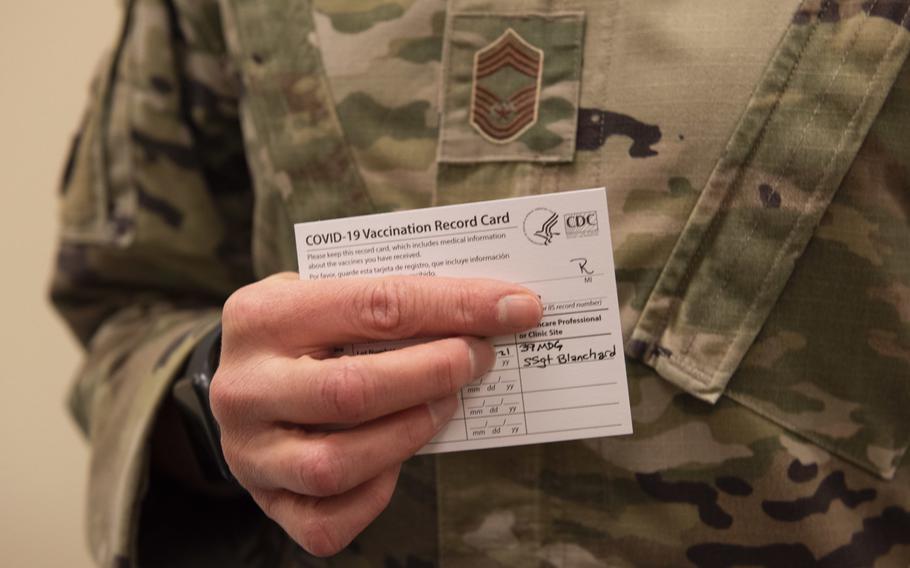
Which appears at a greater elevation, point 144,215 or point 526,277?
point 526,277

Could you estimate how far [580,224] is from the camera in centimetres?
38

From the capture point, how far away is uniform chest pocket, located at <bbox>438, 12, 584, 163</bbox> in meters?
0.47

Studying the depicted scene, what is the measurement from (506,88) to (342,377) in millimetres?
239

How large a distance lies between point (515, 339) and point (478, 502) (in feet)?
0.55

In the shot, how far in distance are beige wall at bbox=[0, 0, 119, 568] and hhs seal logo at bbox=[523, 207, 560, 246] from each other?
1.07m

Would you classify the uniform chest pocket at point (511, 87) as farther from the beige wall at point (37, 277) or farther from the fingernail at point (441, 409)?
the beige wall at point (37, 277)

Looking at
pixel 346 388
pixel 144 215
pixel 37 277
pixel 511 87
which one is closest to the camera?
pixel 346 388

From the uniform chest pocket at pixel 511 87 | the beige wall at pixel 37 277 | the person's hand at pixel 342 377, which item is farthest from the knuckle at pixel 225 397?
the beige wall at pixel 37 277

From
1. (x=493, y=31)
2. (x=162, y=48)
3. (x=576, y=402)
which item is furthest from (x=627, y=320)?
(x=162, y=48)

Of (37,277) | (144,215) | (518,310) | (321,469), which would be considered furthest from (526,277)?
(37,277)

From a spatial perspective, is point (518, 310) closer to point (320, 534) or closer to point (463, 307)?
point (463, 307)

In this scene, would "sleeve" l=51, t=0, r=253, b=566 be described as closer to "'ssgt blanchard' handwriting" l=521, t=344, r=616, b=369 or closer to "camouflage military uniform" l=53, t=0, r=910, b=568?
"camouflage military uniform" l=53, t=0, r=910, b=568

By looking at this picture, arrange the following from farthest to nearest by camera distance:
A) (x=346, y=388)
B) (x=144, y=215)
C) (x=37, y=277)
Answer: (x=37, y=277), (x=144, y=215), (x=346, y=388)

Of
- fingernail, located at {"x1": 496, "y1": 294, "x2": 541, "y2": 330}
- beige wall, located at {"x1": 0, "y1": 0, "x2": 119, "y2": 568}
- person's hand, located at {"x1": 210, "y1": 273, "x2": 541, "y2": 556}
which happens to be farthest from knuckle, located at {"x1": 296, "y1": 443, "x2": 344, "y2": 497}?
beige wall, located at {"x1": 0, "y1": 0, "x2": 119, "y2": 568}
